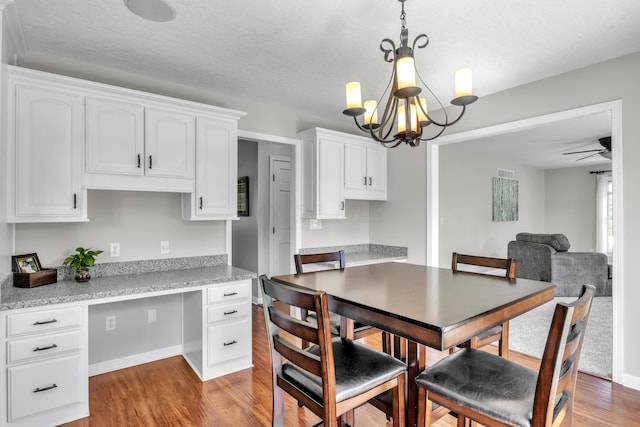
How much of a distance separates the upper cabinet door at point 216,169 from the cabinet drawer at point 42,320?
1.13 m

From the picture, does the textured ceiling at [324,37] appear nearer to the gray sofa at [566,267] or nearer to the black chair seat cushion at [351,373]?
the black chair seat cushion at [351,373]

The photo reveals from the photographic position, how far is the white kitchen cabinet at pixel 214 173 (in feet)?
9.68

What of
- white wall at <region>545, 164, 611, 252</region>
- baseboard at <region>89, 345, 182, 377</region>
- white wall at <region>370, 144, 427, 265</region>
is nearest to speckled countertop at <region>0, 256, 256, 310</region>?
baseboard at <region>89, 345, 182, 377</region>

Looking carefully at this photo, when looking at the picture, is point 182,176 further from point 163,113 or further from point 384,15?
point 384,15

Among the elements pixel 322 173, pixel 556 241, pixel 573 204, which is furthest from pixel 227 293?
pixel 573 204

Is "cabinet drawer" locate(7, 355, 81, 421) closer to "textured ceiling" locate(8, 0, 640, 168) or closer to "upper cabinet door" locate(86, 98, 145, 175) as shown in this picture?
"upper cabinet door" locate(86, 98, 145, 175)

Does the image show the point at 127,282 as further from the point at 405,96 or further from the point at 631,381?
the point at 631,381

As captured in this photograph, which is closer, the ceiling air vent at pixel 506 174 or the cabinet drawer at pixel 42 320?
the cabinet drawer at pixel 42 320

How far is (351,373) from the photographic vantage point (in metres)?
1.51

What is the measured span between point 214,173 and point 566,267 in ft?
17.1

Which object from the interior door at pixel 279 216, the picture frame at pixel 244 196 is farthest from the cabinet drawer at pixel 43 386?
the picture frame at pixel 244 196

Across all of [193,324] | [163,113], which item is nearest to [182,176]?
[163,113]

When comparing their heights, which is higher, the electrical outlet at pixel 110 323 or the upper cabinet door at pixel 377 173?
the upper cabinet door at pixel 377 173

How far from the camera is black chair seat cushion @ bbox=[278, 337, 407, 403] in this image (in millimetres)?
1431
